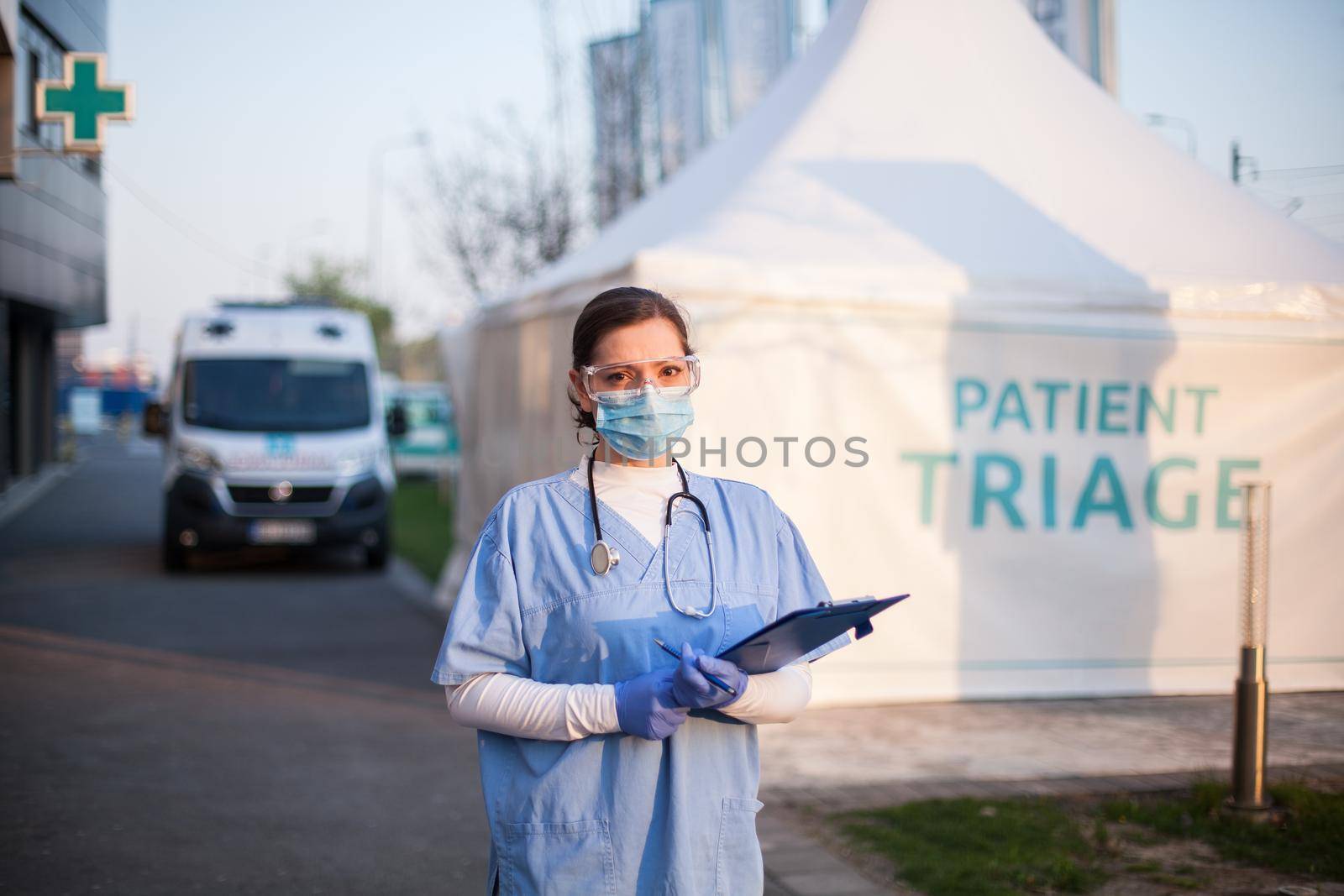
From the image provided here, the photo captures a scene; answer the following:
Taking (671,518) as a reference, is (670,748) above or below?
below

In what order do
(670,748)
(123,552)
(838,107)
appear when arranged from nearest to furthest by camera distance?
(670,748) → (838,107) → (123,552)

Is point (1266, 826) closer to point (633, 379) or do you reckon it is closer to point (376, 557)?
point (633, 379)

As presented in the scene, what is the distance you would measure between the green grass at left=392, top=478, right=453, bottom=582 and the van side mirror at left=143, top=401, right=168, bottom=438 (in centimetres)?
334

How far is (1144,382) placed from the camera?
8.05 meters

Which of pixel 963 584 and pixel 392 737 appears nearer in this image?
pixel 392 737

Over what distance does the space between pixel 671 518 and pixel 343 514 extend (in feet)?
41.1

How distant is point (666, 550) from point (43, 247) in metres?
24.0

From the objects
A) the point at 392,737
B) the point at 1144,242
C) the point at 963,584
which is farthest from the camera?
the point at 1144,242

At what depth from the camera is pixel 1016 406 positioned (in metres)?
7.95

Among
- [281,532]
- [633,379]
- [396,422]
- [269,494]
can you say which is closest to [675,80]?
[396,422]

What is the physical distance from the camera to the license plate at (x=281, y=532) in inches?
555

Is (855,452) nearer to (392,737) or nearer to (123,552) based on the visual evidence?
(392,737)

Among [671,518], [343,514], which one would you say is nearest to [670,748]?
[671,518]

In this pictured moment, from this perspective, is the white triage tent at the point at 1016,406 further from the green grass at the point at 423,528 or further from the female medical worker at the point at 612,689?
the green grass at the point at 423,528
